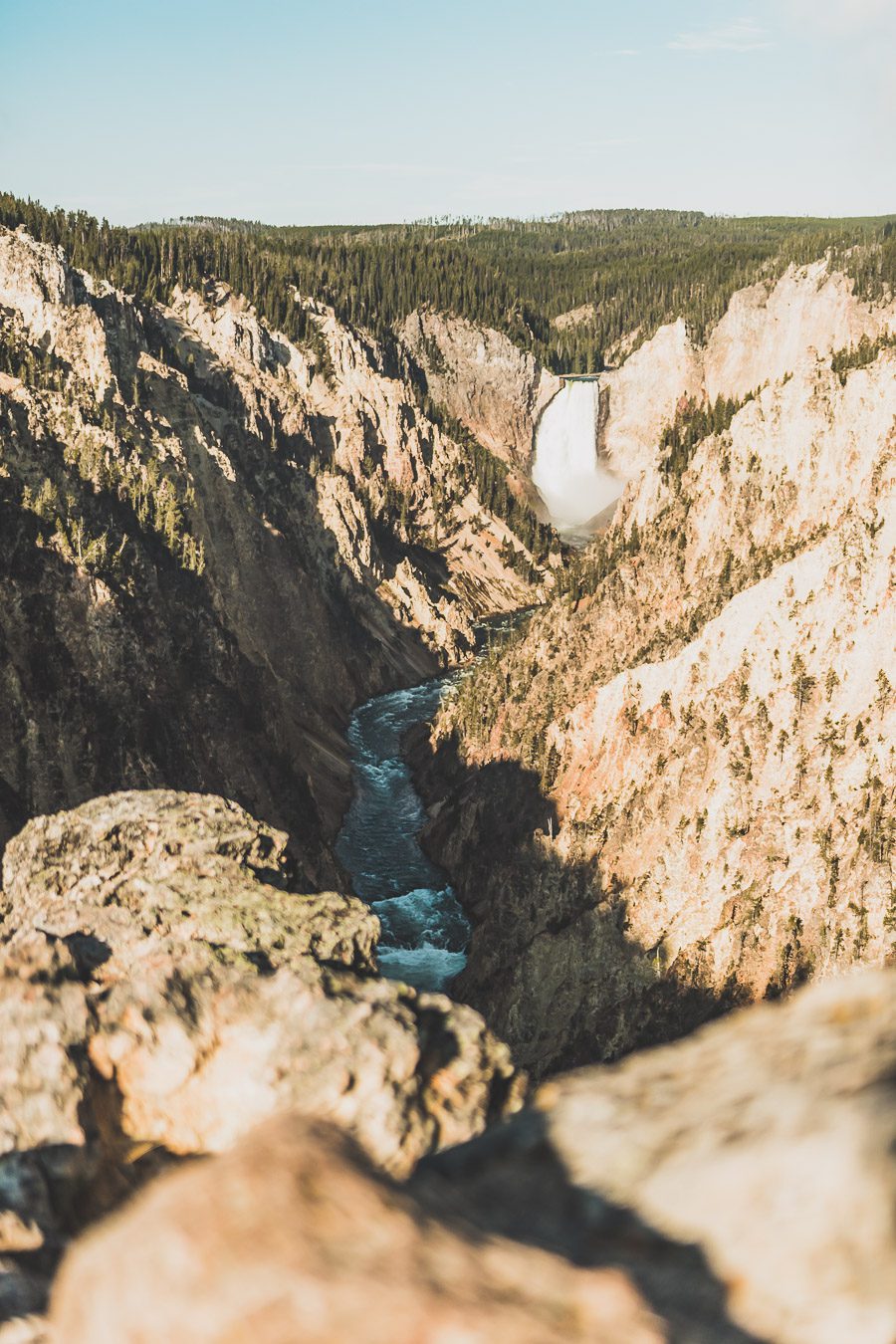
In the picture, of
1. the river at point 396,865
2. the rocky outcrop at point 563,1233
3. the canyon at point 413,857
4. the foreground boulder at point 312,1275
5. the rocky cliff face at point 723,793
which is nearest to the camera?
the foreground boulder at point 312,1275

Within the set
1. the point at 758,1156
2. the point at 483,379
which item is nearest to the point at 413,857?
the point at 758,1156

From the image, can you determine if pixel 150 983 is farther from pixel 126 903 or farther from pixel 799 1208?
pixel 799 1208

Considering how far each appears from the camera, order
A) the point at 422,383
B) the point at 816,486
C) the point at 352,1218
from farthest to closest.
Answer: the point at 422,383
the point at 816,486
the point at 352,1218

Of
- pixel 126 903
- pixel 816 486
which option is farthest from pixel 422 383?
pixel 126 903

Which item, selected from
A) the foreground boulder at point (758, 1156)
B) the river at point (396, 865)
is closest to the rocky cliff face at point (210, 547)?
the river at point (396, 865)

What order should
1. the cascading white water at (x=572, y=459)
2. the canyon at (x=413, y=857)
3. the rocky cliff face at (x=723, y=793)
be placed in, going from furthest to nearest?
the cascading white water at (x=572, y=459) < the rocky cliff face at (x=723, y=793) < the canyon at (x=413, y=857)

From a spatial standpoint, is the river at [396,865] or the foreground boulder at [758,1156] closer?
the foreground boulder at [758,1156]

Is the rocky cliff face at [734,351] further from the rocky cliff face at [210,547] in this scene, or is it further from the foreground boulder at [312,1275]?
the foreground boulder at [312,1275]
